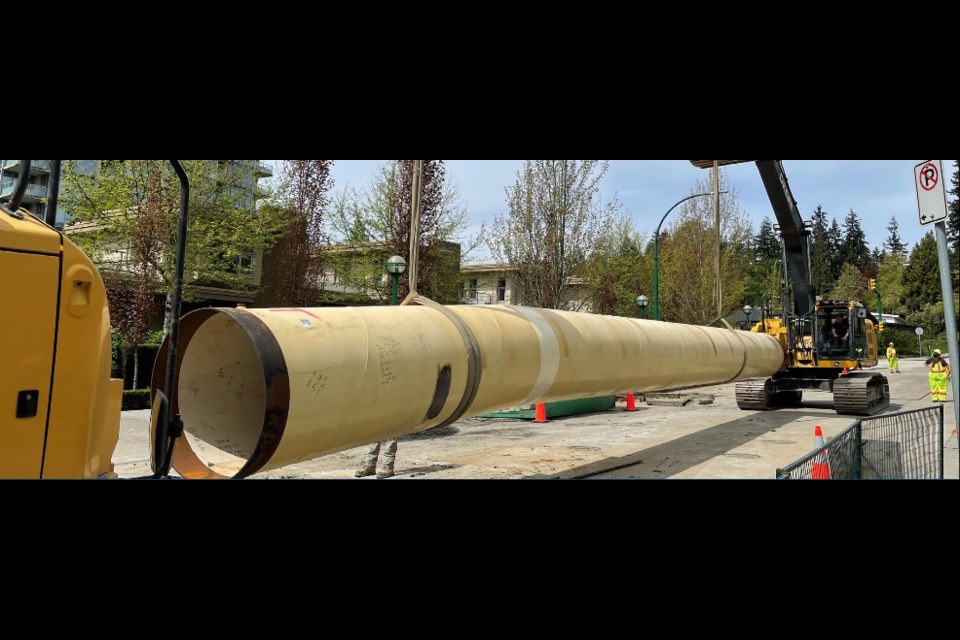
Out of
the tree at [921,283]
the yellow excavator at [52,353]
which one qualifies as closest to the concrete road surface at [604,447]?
the yellow excavator at [52,353]

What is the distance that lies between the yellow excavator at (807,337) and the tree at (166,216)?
13863mm

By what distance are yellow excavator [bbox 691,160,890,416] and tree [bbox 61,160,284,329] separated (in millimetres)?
13863

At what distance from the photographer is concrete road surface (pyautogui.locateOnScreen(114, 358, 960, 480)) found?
8070 mm

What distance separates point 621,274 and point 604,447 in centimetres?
2015

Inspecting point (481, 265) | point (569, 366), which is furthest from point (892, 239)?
point (569, 366)

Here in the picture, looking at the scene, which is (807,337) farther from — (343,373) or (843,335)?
(343,373)

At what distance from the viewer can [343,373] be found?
3.09 meters

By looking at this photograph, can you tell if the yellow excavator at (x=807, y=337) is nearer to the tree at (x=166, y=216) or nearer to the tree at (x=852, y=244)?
the tree at (x=166, y=216)

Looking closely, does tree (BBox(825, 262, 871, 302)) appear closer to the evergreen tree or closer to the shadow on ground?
the evergreen tree

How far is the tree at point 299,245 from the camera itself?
23266mm
